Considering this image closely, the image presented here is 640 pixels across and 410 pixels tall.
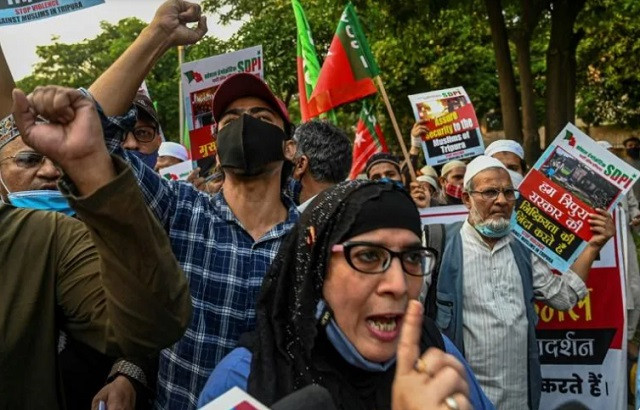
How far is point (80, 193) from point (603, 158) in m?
3.69

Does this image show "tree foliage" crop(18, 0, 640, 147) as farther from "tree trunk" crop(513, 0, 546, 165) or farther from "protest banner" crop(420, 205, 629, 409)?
"protest banner" crop(420, 205, 629, 409)

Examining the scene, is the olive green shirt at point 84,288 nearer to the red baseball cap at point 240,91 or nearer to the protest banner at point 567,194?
the red baseball cap at point 240,91

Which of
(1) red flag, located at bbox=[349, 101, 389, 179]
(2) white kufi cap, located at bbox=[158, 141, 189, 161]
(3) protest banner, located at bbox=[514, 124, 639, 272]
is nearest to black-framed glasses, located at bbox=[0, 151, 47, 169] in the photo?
(3) protest banner, located at bbox=[514, 124, 639, 272]

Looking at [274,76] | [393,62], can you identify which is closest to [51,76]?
[393,62]

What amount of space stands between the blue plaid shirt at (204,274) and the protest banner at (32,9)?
785 mm

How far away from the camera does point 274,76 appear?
21844 millimetres

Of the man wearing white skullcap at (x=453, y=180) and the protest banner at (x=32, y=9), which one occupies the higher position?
the protest banner at (x=32, y=9)

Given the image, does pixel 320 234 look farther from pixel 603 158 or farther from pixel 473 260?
pixel 603 158

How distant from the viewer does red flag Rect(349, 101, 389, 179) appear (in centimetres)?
748

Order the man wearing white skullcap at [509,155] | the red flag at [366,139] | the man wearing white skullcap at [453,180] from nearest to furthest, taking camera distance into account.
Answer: the man wearing white skullcap at [509,155] → the man wearing white skullcap at [453,180] → the red flag at [366,139]

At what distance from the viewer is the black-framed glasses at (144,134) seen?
476 cm

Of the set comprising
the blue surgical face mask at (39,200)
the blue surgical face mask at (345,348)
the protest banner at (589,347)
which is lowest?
the protest banner at (589,347)

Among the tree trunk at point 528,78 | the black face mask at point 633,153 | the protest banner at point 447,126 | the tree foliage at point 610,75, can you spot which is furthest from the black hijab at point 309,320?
the tree foliage at point 610,75

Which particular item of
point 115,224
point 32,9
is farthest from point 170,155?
point 115,224
